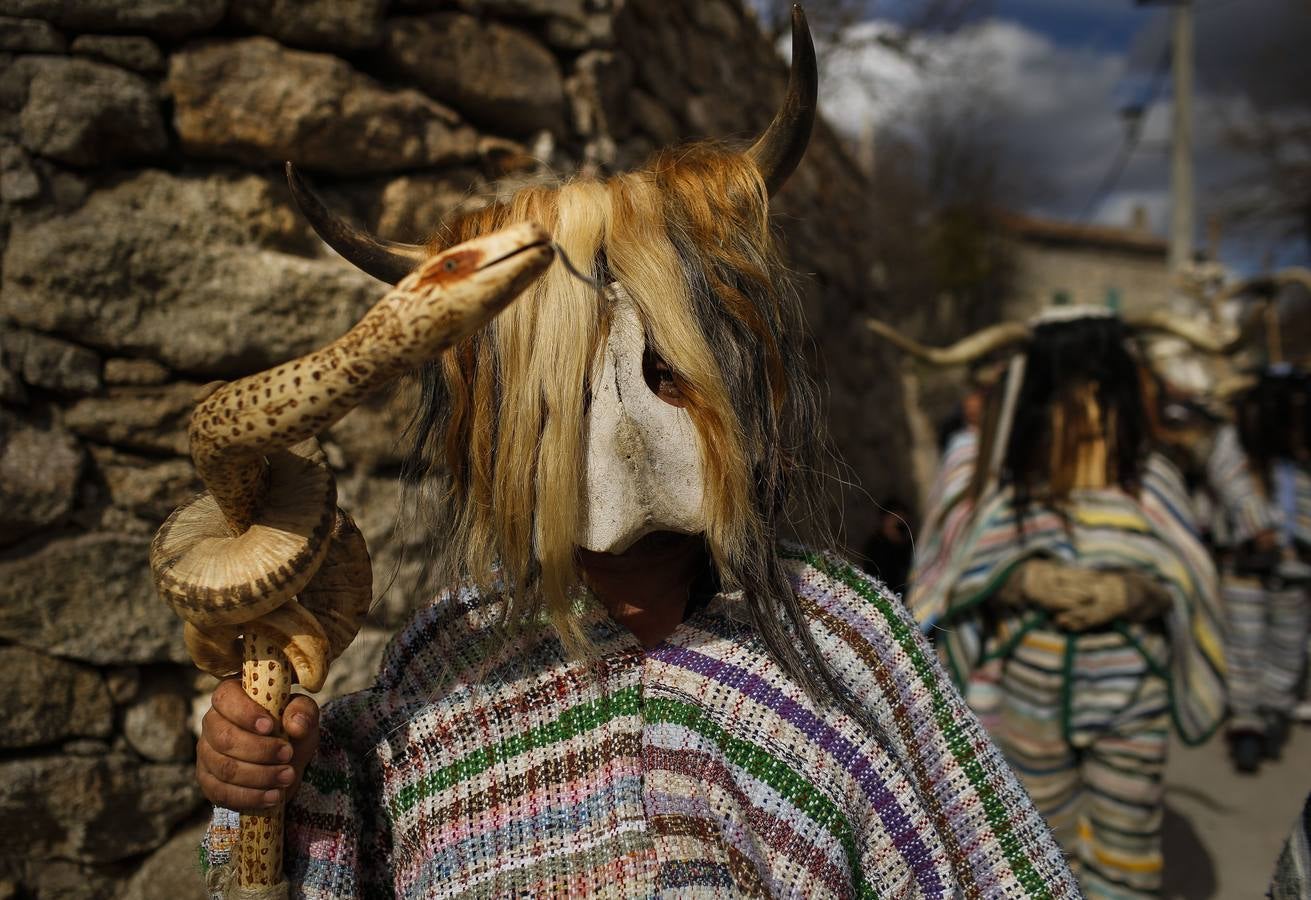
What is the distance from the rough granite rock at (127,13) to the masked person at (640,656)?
4.32 feet

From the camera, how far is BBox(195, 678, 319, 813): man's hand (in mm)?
994

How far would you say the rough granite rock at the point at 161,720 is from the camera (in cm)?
210

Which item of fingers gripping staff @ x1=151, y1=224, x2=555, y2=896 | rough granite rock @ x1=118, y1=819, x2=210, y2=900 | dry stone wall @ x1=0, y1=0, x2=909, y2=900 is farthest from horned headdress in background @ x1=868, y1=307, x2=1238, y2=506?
rough granite rock @ x1=118, y1=819, x2=210, y2=900

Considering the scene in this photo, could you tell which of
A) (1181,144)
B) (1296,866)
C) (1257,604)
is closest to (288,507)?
(1296,866)

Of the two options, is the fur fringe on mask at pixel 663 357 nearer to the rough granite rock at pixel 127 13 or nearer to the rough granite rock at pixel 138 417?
the rough granite rock at pixel 138 417

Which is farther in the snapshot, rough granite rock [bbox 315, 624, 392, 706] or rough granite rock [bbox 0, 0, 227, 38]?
rough granite rock [bbox 315, 624, 392, 706]

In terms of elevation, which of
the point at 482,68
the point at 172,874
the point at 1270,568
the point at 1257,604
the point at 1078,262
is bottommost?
the point at 1078,262

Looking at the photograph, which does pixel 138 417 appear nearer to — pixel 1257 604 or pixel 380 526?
pixel 380 526

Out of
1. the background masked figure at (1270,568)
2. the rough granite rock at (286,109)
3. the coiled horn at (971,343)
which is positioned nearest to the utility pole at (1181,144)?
the background masked figure at (1270,568)

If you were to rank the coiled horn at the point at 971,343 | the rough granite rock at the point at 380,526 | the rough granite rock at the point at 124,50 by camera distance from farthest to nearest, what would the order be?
1. the coiled horn at the point at 971,343
2. the rough granite rock at the point at 380,526
3. the rough granite rock at the point at 124,50

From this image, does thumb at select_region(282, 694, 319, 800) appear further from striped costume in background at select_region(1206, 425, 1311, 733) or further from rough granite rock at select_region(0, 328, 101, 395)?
striped costume in background at select_region(1206, 425, 1311, 733)

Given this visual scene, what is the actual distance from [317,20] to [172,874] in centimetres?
206

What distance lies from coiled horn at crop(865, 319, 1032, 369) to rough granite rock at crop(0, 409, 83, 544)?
239cm

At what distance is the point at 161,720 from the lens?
6.95 feet
